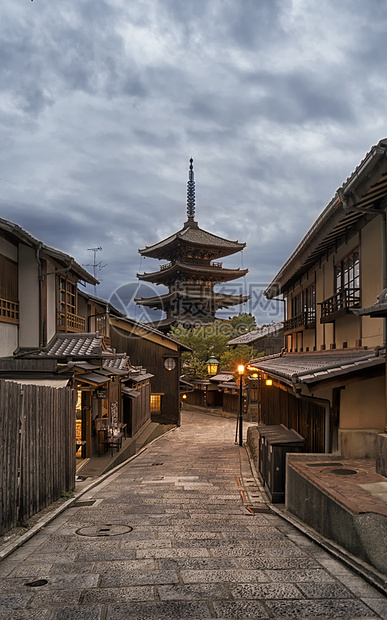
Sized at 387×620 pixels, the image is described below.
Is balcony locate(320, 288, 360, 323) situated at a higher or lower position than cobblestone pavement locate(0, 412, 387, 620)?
higher

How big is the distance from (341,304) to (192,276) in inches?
1663

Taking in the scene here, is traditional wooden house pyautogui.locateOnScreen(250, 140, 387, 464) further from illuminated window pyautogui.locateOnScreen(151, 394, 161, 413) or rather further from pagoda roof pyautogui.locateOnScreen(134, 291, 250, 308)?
pagoda roof pyautogui.locateOnScreen(134, 291, 250, 308)

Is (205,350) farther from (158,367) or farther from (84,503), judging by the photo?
(84,503)

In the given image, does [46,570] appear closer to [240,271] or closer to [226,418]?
[226,418]

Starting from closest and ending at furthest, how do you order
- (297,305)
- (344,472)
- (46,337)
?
(344,472) < (46,337) < (297,305)

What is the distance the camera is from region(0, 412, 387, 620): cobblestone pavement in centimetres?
440

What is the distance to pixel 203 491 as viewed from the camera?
39.3ft

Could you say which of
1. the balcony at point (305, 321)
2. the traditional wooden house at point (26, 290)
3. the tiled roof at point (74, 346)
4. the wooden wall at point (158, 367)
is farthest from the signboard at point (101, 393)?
the wooden wall at point (158, 367)

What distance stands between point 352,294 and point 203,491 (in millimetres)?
6273

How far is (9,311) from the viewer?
15.5m

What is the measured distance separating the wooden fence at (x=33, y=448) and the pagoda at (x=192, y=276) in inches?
1642

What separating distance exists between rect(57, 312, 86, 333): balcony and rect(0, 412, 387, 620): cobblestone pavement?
30.0 feet

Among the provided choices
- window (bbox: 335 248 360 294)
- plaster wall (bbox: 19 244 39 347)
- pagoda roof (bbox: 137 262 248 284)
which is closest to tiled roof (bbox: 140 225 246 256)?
pagoda roof (bbox: 137 262 248 284)

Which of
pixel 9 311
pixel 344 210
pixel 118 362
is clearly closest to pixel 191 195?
pixel 118 362
